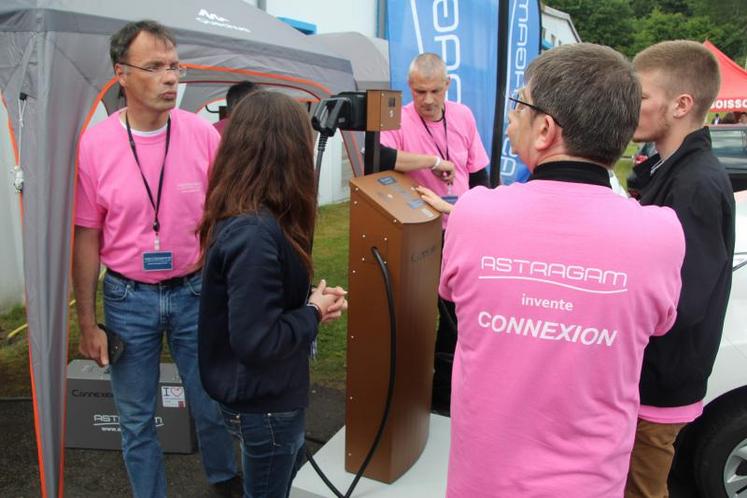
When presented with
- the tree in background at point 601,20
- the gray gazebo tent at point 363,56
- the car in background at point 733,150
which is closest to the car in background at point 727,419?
the gray gazebo tent at point 363,56

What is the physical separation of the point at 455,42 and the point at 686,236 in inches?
96.3

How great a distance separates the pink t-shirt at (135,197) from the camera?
2.29 m

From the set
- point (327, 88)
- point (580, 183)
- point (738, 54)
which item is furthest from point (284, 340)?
point (738, 54)

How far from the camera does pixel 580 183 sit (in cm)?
117

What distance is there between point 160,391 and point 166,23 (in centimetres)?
187

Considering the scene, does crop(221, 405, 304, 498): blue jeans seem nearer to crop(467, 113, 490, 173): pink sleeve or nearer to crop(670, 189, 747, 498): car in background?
crop(670, 189, 747, 498): car in background

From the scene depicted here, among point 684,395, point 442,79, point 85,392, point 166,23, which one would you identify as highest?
point 166,23

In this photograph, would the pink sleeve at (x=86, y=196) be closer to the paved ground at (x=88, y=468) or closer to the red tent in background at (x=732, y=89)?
the paved ground at (x=88, y=468)

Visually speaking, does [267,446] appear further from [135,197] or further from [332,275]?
[332,275]

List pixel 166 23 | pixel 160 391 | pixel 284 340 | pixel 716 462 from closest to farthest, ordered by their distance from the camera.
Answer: pixel 284 340 < pixel 716 462 < pixel 166 23 < pixel 160 391

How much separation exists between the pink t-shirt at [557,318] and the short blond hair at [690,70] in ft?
2.42

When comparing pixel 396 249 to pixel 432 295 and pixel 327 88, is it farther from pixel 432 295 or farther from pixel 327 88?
pixel 327 88

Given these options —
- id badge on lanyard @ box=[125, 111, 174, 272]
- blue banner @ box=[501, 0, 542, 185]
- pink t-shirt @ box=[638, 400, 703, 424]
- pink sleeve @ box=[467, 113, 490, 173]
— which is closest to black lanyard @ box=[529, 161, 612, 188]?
pink t-shirt @ box=[638, 400, 703, 424]

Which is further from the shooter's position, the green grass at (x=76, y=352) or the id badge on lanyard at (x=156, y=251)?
the green grass at (x=76, y=352)
